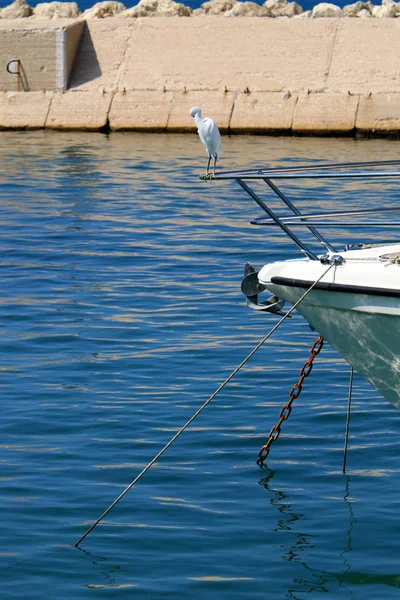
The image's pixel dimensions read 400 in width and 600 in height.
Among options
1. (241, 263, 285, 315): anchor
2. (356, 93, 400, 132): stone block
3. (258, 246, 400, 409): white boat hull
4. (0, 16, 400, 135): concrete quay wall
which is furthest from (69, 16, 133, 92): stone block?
(258, 246, 400, 409): white boat hull

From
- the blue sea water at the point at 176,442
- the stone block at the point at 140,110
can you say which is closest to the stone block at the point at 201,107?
the stone block at the point at 140,110

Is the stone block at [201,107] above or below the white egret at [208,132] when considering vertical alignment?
below

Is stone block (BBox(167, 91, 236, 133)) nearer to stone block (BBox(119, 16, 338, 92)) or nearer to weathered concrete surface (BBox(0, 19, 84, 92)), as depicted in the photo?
stone block (BBox(119, 16, 338, 92))

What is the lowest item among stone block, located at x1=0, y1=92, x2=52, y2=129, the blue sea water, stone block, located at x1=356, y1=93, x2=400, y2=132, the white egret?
stone block, located at x1=0, y1=92, x2=52, y2=129

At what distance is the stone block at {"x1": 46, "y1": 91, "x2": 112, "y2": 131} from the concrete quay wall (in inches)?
0.8

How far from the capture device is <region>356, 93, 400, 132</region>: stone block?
2206cm

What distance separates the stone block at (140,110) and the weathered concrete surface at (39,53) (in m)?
1.63

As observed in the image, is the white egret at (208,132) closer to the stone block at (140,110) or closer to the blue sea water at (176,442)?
the blue sea water at (176,442)

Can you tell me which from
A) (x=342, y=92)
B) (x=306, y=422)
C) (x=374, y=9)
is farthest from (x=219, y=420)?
(x=374, y=9)

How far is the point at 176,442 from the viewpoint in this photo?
6926 mm

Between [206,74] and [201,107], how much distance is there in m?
1.64

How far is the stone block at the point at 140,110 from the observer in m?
23.3

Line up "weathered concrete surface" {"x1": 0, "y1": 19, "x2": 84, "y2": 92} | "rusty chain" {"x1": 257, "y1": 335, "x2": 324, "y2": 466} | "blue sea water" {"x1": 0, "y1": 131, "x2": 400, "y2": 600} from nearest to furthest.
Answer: "blue sea water" {"x1": 0, "y1": 131, "x2": 400, "y2": 600} < "rusty chain" {"x1": 257, "y1": 335, "x2": 324, "y2": 466} < "weathered concrete surface" {"x1": 0, "y1": 19, "x2": 84, "y2": 92}

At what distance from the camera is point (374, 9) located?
1136 inches
